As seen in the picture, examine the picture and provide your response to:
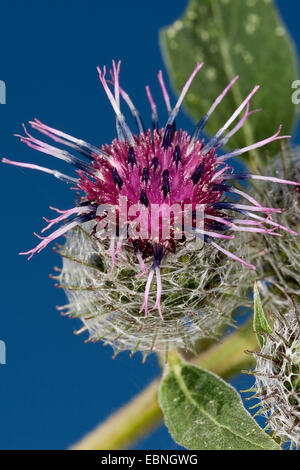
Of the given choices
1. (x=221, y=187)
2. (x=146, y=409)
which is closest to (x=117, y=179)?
(x=221, y=187)

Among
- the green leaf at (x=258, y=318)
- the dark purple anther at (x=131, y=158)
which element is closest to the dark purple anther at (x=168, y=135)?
the dark purple anther at (x=131, y=158)

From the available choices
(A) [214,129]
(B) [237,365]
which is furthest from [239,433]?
(A) [214,129]

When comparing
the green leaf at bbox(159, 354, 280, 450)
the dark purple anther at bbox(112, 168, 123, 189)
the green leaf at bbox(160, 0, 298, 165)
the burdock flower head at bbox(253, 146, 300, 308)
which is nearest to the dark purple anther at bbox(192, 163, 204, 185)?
the dark purple anther at bbox(112, 168, 123, 189)

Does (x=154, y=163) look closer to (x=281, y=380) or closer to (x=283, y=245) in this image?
(x=283, y=245)

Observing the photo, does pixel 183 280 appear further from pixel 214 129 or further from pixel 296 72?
pixel 296 72

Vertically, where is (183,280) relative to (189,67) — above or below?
below

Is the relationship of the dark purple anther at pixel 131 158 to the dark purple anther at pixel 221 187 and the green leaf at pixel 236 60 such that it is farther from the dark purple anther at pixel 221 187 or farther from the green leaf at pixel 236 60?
the green leaf at pixel 236 60
